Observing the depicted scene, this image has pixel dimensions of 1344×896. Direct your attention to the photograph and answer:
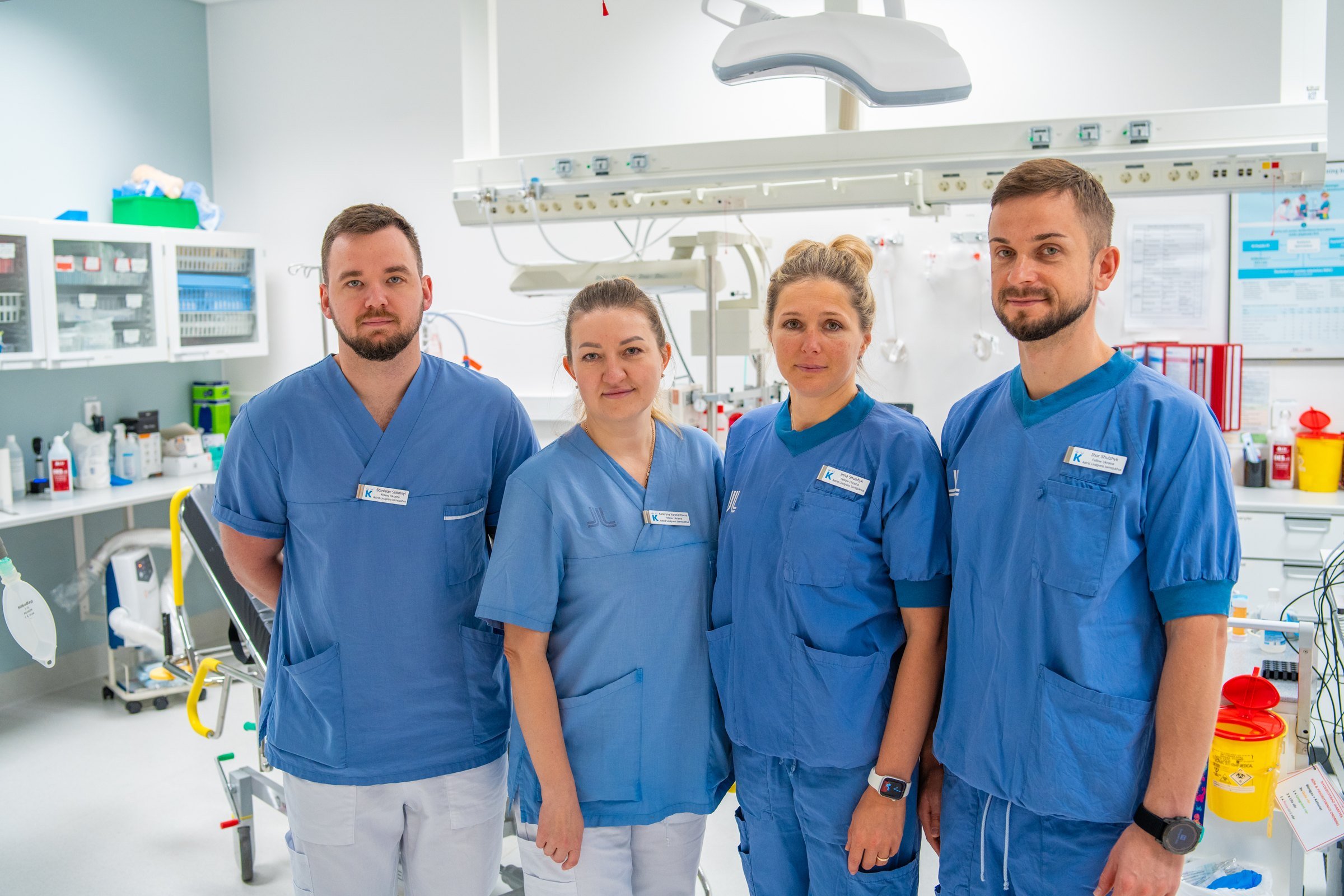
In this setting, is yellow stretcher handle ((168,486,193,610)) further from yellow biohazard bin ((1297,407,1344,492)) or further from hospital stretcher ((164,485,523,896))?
yellow biohazard bin ((1297,407,1344,492))

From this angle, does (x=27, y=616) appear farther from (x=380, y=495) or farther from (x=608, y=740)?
(x=608, y=740)

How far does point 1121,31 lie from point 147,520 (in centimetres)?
444

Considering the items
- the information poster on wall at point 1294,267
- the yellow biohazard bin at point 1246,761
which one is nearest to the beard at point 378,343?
the yellow biohazard bin at point 1246,761

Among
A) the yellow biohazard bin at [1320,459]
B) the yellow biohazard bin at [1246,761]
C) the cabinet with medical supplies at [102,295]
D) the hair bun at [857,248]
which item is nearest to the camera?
the yellow biohazard bin at [1246,761]

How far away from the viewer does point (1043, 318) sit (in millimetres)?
1274

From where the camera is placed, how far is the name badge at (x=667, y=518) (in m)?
1.50

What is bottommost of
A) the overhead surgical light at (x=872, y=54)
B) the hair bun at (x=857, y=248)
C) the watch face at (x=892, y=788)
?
the watch face at (x=892, y=788)

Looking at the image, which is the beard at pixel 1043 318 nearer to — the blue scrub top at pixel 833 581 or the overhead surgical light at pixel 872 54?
the blue scrub top at pixel 833 581

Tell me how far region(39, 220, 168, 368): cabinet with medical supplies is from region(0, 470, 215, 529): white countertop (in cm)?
51

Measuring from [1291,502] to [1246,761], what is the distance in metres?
2.05

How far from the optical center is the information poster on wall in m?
3.73

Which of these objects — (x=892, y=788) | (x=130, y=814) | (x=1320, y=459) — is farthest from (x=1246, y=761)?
(x=130, y=814)

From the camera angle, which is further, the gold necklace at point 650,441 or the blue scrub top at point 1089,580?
the gold necklace at point 650,441

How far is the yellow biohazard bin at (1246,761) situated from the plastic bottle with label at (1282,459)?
7.19ft
